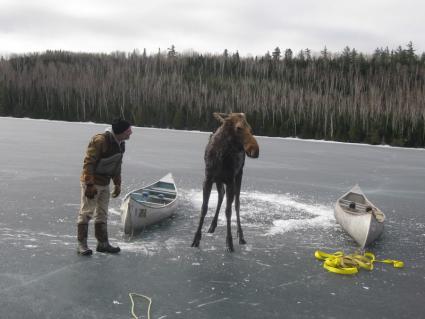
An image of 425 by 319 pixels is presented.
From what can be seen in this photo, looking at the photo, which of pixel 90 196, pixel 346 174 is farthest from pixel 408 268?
pixel 346 174

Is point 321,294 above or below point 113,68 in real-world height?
below

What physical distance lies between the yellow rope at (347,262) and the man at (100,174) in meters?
3.93

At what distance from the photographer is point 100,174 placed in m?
7.72

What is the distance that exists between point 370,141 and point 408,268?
5956 centimetres

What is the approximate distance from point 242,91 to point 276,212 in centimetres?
8355

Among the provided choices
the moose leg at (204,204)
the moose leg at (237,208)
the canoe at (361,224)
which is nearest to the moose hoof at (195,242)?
the moose leg at (204,204)

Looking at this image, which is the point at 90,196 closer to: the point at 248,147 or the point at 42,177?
the point at 248,147

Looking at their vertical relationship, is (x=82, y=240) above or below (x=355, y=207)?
below

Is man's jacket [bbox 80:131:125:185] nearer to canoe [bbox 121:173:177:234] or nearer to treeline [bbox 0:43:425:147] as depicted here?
canoe [bbox 121:173:177:234]

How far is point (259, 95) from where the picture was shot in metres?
92.4

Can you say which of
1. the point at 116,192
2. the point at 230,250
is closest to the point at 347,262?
the point at 230,250

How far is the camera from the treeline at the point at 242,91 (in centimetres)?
7294

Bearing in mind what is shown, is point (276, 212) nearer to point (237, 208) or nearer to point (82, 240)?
point (237, 208)

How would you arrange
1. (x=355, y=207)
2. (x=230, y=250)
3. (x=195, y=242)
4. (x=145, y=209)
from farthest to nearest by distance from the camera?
(x=355, y=207), (x=145, y=209), (x=195, y=242), (x=230, y=250)
